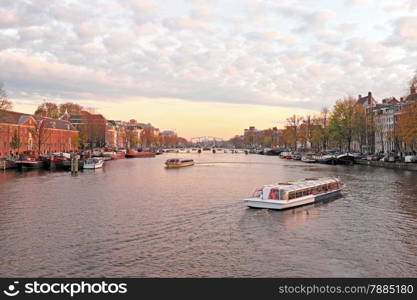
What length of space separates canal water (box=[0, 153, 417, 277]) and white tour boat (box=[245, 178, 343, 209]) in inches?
33.7

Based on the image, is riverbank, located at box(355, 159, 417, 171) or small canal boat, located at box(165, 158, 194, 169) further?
small canal boat, located at box(165, 158, 194, 169)

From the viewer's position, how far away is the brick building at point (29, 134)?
9693 cm

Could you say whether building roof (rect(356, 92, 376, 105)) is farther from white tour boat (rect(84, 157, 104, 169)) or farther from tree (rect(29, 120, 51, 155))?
tree (rect(29, 120, 51, 155))

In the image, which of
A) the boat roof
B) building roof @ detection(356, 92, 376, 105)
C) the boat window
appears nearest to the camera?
the boat window

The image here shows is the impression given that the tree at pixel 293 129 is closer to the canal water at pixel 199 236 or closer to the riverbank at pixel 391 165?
the riverbank at pixel 391 165

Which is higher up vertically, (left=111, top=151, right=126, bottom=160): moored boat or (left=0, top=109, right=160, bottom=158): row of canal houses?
(left=0, top=109, right=160, bottom=158): row of canal houses

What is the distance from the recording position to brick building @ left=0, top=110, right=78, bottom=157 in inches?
3816

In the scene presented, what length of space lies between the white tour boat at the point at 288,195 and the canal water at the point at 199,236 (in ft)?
2.81

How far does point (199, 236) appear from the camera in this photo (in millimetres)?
24969

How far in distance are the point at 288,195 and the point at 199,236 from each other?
1208 centimetres

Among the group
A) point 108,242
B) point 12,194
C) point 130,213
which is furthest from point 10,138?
point 108,242

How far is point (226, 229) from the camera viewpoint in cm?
2688

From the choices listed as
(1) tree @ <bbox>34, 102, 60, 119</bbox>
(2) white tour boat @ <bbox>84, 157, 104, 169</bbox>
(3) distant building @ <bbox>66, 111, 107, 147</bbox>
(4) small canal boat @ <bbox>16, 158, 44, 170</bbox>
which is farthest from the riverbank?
(1) tree @ <bbox>34, 102, 60, 119</bbox>

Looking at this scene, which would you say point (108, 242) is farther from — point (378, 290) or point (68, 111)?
point (68, 111)
